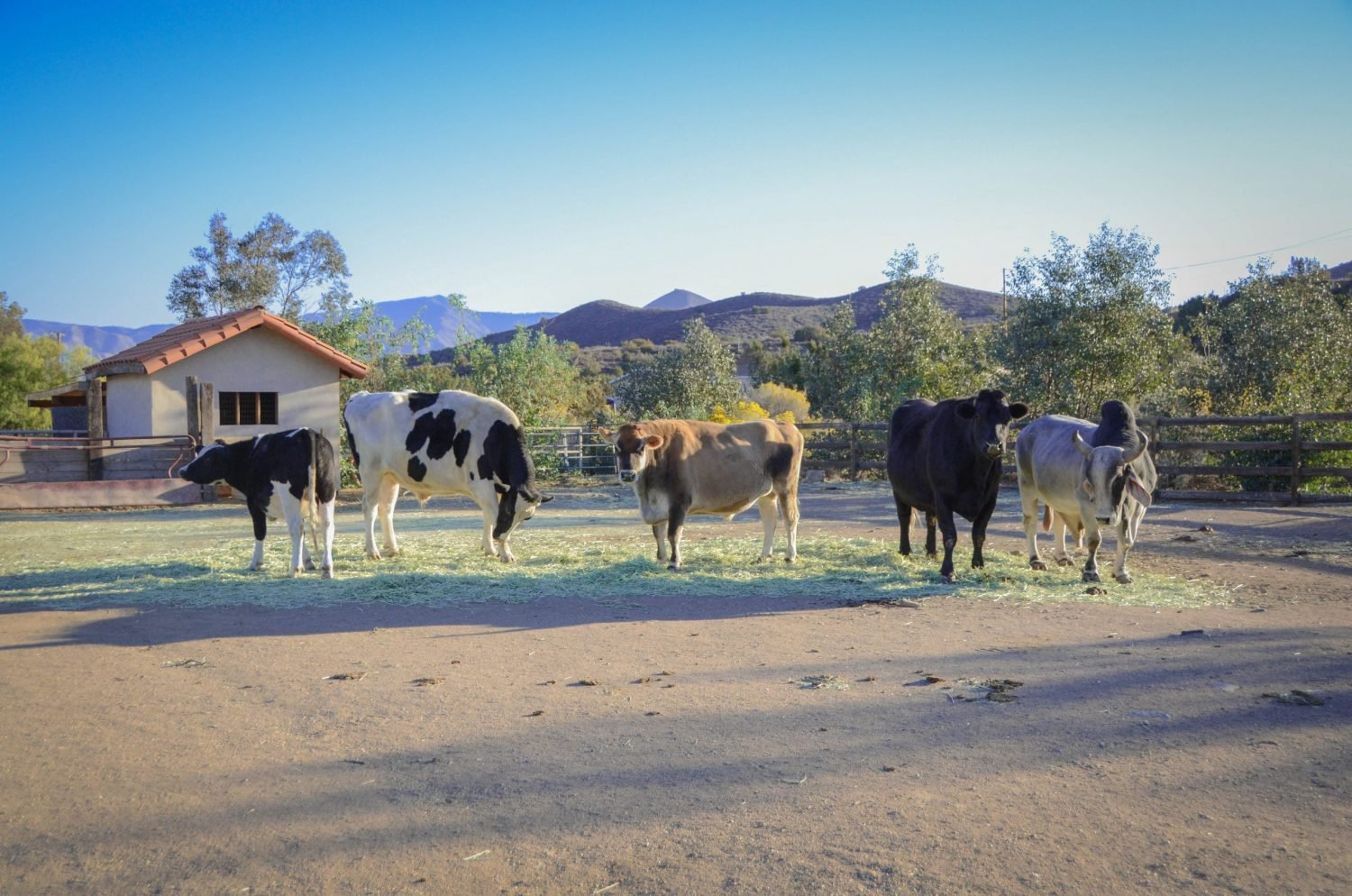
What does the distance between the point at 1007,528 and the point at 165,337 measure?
67.5 ft

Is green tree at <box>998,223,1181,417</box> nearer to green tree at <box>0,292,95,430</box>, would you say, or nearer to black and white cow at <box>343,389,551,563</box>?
black and white cow at <box>343,389,551,563</box>

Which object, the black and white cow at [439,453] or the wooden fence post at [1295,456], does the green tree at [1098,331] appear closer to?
the wooden fence post at [1295,456]

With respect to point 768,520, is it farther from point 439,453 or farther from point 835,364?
point 835,364

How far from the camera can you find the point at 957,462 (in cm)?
1048

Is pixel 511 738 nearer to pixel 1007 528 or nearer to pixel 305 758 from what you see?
pixel 305 758

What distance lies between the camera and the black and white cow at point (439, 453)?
11.8m

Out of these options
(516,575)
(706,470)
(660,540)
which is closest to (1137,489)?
(706,470)

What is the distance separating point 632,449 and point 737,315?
86.1 metres

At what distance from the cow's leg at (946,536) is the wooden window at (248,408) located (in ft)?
57.9

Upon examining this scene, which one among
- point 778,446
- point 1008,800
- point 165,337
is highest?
point 165,337

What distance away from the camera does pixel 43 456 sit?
1989cm

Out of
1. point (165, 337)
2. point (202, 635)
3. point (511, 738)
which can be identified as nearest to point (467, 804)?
point (511, 738)

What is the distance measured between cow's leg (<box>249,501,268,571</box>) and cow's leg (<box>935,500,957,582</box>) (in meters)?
7.52

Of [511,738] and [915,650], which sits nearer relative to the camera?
[511,738]
